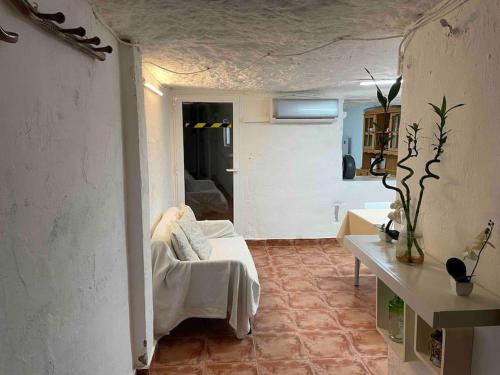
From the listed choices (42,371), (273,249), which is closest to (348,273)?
(273,249)

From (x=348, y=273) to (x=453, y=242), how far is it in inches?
109

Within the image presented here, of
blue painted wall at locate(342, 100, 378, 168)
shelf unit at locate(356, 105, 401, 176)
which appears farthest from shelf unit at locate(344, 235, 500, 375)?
blue painted wall at locate(342, 100, 378, 168)

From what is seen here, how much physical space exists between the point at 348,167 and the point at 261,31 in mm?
3543

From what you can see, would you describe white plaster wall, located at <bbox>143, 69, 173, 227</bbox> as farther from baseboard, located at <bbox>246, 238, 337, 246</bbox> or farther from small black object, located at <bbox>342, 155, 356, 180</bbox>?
small black object, located at <bbox>342, 155, 356, 180</bbox>

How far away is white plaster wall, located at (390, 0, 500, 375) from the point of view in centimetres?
113

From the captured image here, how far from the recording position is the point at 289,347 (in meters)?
2.62

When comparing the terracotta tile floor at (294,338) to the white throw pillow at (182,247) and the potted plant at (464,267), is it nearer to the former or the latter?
the white throw pillow at (182,247)

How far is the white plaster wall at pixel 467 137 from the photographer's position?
3.72 ft

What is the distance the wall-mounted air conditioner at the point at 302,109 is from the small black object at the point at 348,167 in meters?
0.66

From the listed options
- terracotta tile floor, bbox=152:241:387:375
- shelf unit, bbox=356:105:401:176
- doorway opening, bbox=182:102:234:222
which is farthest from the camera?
shelf unit, bbox=356:105:401:176

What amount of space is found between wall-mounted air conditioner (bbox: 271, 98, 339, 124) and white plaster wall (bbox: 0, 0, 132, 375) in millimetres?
2987

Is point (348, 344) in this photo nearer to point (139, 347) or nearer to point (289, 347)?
point (289, 347)

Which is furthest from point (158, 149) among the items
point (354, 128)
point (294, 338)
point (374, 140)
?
point (374, 140)

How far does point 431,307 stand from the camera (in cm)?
105
